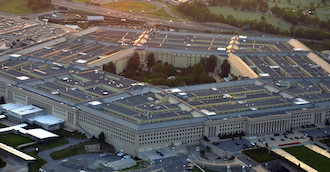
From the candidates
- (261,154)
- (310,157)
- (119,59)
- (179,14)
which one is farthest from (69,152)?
(179,14)

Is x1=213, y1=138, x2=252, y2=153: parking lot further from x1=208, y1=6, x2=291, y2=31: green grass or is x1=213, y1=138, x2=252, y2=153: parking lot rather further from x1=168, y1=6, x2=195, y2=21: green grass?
x1=168, y1=6, x2=195, y2=21: green grass

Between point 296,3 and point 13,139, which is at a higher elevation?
point 296,3

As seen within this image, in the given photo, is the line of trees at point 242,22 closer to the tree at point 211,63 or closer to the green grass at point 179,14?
the green grass at point 179,14

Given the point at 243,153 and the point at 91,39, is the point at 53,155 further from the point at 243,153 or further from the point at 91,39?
the point at 91,39

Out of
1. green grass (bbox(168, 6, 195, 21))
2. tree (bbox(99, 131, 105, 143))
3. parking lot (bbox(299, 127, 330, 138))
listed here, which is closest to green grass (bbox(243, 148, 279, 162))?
parking lot (bbox(299, 127, 330, 138))

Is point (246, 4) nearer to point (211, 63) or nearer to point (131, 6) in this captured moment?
point (131, 6)

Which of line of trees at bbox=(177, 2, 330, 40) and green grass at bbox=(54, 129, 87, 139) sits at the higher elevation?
line of trees at bbox=(177, 2, 330, 40)

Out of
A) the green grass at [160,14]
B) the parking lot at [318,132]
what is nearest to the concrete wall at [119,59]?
the parking lot at [318,132]
